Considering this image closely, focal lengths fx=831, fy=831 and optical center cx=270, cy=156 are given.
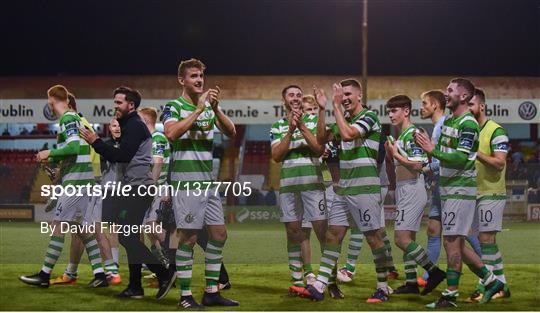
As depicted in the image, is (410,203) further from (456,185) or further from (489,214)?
(456,185)

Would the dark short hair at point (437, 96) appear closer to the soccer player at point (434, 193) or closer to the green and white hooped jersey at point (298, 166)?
the soccer player at point (434, 193)

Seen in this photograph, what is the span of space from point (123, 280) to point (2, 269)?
1885mm

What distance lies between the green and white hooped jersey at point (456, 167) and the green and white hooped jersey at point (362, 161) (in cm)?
59

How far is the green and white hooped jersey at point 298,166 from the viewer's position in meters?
8.23

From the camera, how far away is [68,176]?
848 centimetres

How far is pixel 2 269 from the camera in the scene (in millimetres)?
10336

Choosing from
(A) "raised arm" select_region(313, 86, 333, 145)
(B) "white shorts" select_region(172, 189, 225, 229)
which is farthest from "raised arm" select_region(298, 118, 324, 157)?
(B) "white shorts" select_region(172, 189, 225, 229)

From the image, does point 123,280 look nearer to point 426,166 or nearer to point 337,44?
point 426,166

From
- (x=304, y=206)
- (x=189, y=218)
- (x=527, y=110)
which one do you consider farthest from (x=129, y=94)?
(x=527, y=110)

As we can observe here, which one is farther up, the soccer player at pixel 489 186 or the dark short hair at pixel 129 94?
the dark short hair at pixel 129 94

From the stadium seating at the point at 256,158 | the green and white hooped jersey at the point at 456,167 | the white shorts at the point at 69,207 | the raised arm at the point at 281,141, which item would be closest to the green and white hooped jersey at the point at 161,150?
the white shorts at the point at 69,207

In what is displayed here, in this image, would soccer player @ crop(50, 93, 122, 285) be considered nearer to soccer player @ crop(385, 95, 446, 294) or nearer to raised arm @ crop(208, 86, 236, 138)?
raised arm @ crop(208, 86, 236, 138)

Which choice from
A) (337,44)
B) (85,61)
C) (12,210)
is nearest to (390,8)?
(337,44)

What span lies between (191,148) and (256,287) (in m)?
2.38
